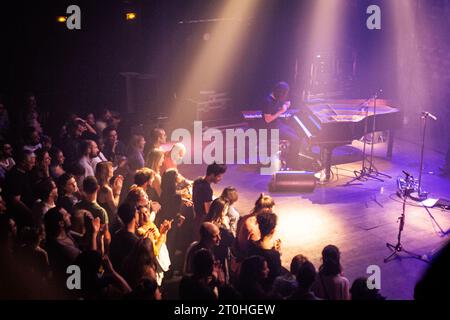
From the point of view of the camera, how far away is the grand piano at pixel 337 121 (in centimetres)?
915

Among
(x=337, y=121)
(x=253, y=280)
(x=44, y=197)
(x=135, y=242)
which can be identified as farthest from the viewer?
(x=337, y=121)

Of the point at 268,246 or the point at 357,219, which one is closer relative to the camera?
the point at 268,246

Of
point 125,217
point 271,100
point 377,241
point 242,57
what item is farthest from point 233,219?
point 242,57

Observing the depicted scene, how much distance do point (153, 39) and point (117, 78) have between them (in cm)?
138

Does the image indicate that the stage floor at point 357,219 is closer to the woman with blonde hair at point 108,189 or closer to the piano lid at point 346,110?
the piano lid at point 346,110

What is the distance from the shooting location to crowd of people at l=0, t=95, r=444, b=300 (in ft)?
13.9

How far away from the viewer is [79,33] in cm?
1209

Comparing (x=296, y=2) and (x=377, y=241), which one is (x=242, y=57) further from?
(x=377, y=241)

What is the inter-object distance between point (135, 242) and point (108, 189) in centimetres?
142

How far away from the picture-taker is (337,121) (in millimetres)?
9078

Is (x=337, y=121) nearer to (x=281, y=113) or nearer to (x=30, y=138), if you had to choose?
(x=281, y=113)

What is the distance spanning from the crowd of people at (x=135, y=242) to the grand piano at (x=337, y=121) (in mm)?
3245

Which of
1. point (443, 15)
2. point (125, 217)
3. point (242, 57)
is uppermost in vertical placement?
point (443, 15)

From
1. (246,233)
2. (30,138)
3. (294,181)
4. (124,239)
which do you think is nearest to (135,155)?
(30,138)
